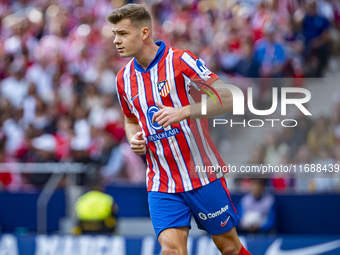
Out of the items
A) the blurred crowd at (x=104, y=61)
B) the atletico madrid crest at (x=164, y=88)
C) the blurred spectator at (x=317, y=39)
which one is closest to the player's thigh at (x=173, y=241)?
the atletico madrid crest at (x=164, y=88)

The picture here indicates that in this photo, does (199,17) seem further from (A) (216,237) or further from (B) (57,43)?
(A) (216,237)

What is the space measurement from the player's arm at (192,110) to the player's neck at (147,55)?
0.42 metres

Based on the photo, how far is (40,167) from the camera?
30.9 ft

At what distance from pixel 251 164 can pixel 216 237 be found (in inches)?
145

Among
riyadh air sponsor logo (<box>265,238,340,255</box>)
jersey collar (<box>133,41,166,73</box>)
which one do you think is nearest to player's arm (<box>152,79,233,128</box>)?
jersey collar (<box>133,41,166,73</box>)

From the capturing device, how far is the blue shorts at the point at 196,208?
4645mm

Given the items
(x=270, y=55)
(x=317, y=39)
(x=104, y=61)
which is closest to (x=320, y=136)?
(x=270, y=55)

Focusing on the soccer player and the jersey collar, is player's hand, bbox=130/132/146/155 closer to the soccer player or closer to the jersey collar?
the soccer player

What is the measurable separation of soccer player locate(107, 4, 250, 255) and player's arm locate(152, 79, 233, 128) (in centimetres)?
5

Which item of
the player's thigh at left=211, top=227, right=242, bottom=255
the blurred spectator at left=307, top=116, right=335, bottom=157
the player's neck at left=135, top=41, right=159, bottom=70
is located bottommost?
the player's thigh at left=211, top=227, right=242, bottom=255

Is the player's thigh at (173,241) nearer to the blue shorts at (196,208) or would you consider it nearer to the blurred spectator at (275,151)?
the blue shorts at (196,208)

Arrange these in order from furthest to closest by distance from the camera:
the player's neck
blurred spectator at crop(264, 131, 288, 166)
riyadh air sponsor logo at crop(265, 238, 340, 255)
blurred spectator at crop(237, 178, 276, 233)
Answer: blurred spectator at crop(237, 178, 276, 233) → blurred spectator at crop(264, 131, 288, 166) → riyadh air sponsor logo at crop(265, 238, 340, 255) → the player's neck

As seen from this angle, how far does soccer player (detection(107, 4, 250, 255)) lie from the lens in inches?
181

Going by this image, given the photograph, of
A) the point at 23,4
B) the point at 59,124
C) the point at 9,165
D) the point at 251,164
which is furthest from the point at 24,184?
the point at 23,4
